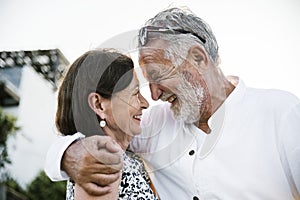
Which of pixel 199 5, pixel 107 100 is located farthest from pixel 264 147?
pixel 199 5

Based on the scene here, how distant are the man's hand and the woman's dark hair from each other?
93 millimetres

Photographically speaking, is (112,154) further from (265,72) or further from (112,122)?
(265,72)

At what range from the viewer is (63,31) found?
197 centimetres

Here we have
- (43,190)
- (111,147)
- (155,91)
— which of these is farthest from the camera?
(43,190)

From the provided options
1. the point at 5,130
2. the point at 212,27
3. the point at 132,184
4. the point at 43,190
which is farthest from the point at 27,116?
the point at 132,184

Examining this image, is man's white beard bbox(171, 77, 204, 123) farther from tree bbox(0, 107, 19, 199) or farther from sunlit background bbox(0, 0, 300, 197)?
tree bbox(0, 107, 19, 199)

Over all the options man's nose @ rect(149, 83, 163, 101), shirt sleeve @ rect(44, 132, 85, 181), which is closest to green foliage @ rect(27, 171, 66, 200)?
man's nose @ rect(149, 83, 163, 101)

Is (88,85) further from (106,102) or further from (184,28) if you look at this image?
(184,28)

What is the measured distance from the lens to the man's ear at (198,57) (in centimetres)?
99

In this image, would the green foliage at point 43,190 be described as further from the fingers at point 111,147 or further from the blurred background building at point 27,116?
the fingers at point 111,147

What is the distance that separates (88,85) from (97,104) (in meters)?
0.04

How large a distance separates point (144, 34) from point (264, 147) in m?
0.34

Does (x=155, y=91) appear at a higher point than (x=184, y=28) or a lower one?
lower

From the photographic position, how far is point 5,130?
15.3 feet
